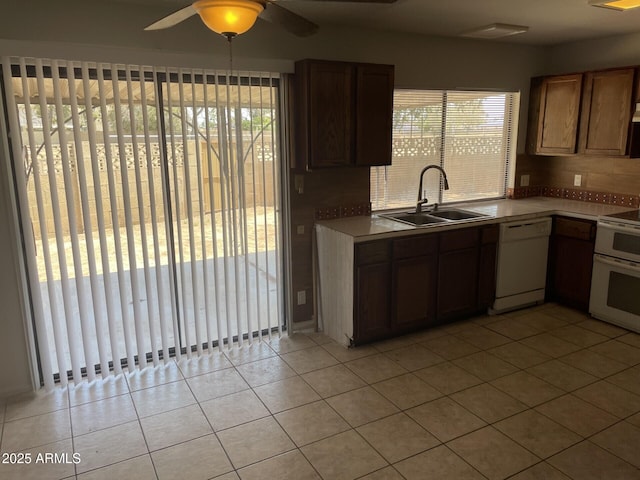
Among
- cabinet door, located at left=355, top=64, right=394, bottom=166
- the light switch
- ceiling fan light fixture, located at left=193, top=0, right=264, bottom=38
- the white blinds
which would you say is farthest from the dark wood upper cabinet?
ceiling fan light fixture, located at left=193, top=0, right=264, bottom=38

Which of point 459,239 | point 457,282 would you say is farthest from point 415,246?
point 457,282

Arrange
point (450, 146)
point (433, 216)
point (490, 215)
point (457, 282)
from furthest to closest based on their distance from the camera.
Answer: point (450, 146)
point (433, 216)
point (490, 215)
point (457, 282)

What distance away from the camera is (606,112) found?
13.6ft

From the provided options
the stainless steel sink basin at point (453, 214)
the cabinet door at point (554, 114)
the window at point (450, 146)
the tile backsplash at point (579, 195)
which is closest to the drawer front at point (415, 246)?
the stainless steel sink basin at point (453, 214)

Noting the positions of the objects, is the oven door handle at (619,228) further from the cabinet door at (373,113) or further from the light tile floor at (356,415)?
the cabinet door at (373,113)

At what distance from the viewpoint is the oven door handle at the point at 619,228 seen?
3.69 m

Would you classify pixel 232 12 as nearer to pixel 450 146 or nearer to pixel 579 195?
pixel 450 146

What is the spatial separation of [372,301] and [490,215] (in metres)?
1.35

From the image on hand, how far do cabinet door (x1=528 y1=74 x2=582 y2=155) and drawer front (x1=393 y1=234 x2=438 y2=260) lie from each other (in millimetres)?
1825

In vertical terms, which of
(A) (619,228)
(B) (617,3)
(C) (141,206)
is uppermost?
(B) (617,3)

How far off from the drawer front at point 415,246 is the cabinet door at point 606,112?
1.83 m

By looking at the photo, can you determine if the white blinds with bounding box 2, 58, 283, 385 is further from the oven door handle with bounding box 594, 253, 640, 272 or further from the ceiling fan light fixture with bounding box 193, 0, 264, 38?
the oven door handle with bounding box 594, 253, 640, 272

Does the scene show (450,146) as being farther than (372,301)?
Yes

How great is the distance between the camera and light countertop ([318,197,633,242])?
3.57m
